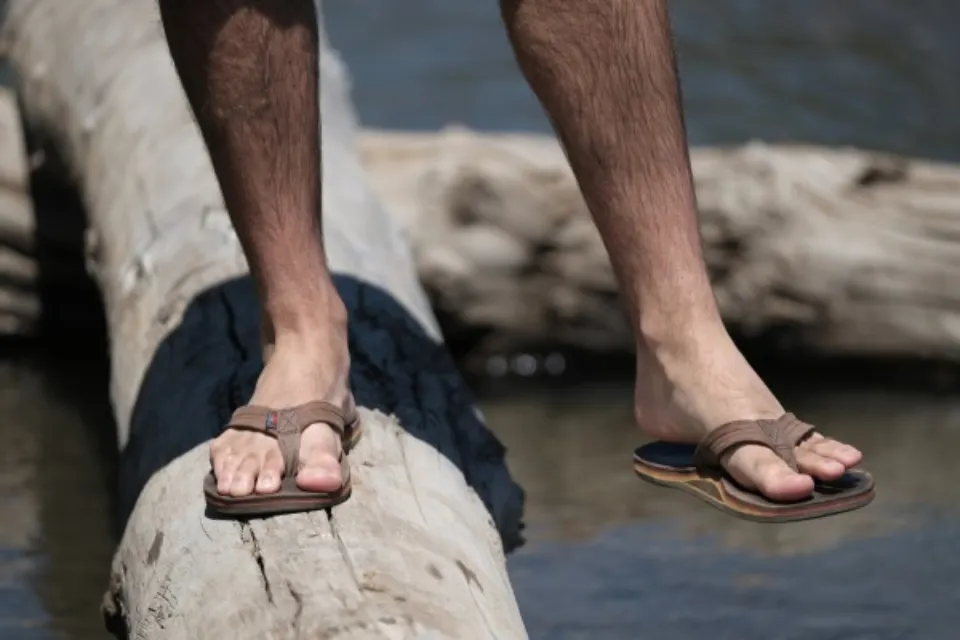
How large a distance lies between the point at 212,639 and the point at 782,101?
6.37m

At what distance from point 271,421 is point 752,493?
2.41ft

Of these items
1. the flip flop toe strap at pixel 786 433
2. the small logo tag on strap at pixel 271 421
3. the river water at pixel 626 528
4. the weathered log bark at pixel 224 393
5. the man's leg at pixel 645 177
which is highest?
the man's leg at pixel 645 177

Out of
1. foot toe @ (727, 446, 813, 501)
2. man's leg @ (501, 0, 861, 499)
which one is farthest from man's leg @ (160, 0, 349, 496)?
foot toe @ (727, 446, 813, 501)

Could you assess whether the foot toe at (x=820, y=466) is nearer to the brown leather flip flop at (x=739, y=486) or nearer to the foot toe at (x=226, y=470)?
the brown leather flip flop at (x=739, y=486)

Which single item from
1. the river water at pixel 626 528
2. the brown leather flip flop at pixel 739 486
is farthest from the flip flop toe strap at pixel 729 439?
the river water at pixel 626 528

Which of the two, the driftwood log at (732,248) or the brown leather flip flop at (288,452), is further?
the driftwood log at (732,248)

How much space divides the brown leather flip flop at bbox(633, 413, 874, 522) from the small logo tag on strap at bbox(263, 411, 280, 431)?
0.57 meters

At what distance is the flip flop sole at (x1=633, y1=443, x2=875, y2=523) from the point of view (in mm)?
2875

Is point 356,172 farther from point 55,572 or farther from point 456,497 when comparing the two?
point 456,497

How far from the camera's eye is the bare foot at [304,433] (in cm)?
284

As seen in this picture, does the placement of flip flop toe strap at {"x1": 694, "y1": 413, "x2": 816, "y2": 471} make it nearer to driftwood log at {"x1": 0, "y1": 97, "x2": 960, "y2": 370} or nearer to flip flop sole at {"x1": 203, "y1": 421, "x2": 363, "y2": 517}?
flip flop sole at {"x1": 203, "y1": 421, "x2": 363, "y2": 517}

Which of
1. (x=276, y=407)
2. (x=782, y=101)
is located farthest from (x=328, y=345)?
(x=782, y=101)

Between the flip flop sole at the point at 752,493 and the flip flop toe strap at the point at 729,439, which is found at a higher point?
the flip flop toe strap at the point at 729,439

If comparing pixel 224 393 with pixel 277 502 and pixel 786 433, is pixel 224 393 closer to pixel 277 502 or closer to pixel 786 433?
pixel 277 502
